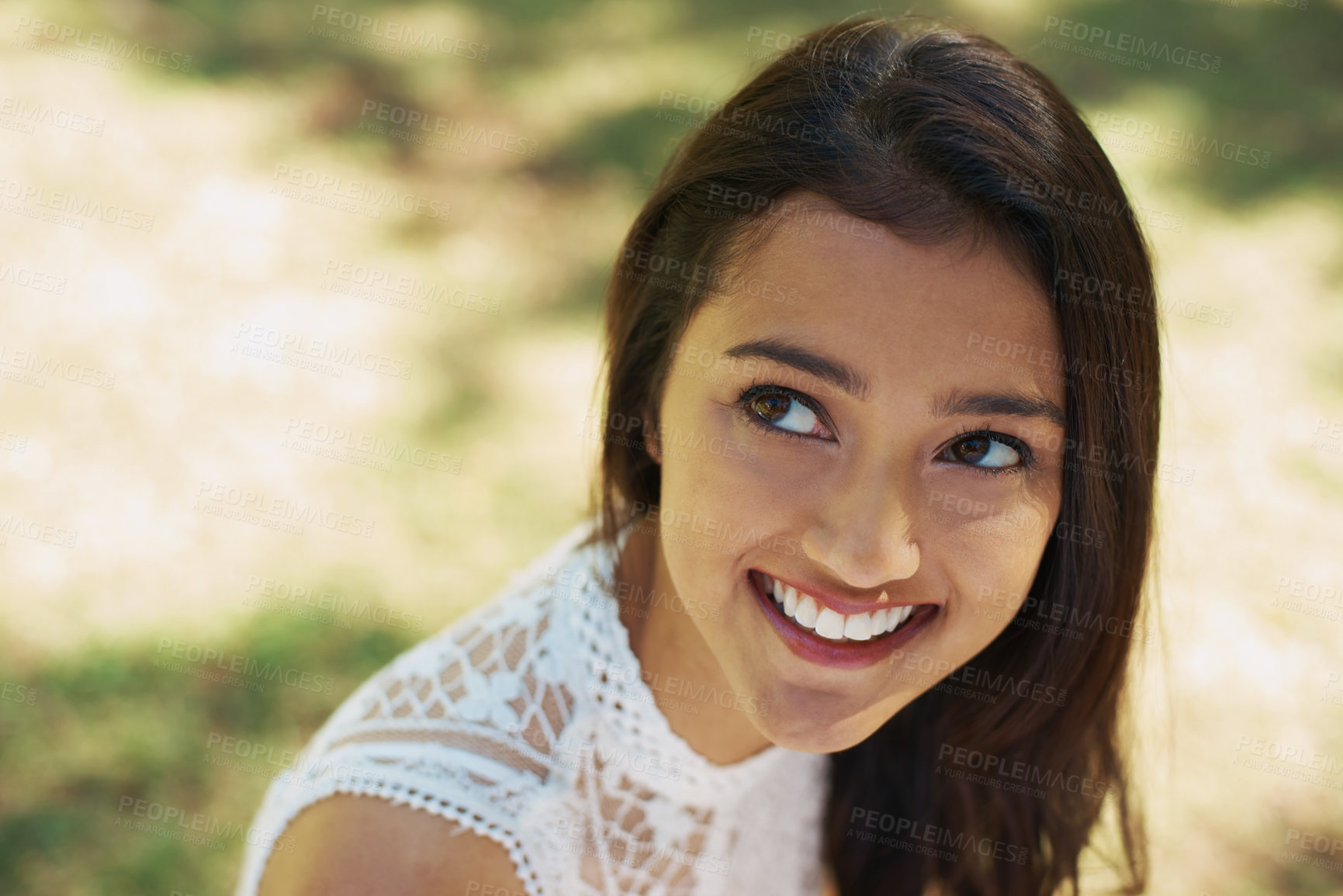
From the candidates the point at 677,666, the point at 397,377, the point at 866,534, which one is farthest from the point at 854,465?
the point at 397,377

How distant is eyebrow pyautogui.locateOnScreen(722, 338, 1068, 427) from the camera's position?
5.16 feet

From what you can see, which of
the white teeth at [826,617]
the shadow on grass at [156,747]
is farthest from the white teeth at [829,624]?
the shadow on grass at [156,747]

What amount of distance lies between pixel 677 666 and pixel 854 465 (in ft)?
2.02

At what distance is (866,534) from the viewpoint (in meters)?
1.58

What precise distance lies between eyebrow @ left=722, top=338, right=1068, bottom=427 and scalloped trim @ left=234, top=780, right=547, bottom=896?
849 millimetres

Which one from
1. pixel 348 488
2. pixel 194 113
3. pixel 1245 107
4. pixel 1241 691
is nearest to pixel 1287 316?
pixel 1245 107

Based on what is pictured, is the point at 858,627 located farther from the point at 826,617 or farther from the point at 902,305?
the point at 902,305

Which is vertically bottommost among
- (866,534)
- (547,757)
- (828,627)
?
(547,757)

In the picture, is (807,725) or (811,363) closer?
(811,363)

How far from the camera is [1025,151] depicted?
1645 millimetres

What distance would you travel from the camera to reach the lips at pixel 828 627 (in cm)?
176

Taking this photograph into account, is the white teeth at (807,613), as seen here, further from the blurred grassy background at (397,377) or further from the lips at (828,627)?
the blurred grassy background at (397,377)

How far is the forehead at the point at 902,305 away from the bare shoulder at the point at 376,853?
925mm

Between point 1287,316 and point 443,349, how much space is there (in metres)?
3.54
